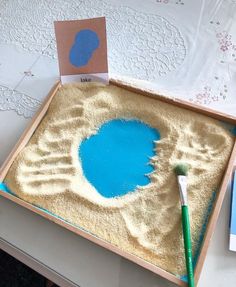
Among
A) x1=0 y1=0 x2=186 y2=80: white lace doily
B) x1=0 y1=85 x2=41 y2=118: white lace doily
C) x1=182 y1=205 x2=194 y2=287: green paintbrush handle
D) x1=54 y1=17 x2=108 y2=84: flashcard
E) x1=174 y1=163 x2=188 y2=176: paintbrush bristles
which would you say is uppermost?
x1=0 y1=0 x2=186 y2=80: white lace doily

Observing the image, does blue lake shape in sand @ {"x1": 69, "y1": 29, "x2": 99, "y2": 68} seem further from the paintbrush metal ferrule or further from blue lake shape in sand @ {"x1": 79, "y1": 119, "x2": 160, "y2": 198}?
the paintbrush metal ferrule

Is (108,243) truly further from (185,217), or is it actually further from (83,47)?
(83,47)

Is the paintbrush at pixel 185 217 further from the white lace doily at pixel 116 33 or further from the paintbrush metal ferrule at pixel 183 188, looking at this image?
the white lace doily at pixel 116 33

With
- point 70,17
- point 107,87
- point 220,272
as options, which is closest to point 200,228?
point 220,272

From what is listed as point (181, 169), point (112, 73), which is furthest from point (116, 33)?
point (181, 169)

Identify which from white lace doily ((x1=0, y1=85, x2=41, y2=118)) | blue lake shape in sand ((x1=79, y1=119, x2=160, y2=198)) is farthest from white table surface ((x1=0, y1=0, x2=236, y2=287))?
blue lake shape in sand ((x1=79, y1=119, x2=160, y2=198))

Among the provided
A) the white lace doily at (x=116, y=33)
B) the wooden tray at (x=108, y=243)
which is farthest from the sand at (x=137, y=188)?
the white lace doily at (x=116, y=33)

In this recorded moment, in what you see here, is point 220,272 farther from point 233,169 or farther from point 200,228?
point 233,169
